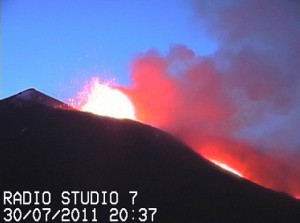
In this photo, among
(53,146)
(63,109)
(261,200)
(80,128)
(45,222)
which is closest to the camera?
(45,222)

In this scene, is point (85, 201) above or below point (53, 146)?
below

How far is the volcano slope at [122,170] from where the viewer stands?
38.1 m

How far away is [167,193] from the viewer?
4041 centimetres

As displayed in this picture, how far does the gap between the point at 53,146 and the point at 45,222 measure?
13561 millimetres

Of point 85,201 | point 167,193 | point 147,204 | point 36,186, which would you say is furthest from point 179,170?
point 36,186

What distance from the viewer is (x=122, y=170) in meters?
42.8

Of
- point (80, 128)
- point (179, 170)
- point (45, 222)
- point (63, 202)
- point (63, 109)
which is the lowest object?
point (45, 222)

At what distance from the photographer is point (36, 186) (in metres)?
38.9

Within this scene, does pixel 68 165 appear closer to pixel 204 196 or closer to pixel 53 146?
pixel 53 146

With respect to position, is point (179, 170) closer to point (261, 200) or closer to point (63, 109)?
point (261, 200)

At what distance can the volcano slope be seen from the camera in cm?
3809

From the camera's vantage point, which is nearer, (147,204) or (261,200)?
(147,204)

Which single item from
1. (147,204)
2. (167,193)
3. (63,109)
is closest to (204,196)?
(167,193)

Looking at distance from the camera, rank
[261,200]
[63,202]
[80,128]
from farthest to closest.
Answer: [80,128]
[261,200]
[63,202]
